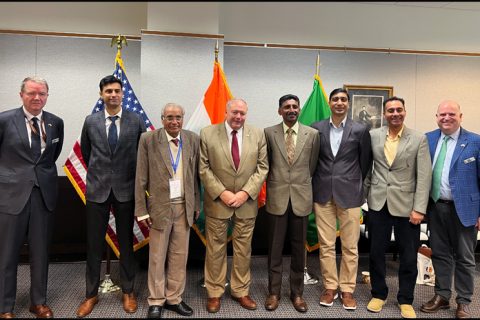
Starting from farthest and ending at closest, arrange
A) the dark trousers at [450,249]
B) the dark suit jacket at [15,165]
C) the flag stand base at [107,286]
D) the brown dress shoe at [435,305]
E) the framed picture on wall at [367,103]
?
the framed picture on wall at [367,103] → the flag stand base at [107,286] → the brown dress shoe at [435,305] → the dark trousers at [450,249] → the dark suit jacket at [15,165]

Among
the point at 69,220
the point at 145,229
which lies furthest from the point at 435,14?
the point at 69,220

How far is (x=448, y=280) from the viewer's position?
8.83 feet

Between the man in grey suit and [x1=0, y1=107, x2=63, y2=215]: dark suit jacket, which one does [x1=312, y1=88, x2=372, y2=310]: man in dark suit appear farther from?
[x1=0, y1=107, x2=63, y2=215]: dark suit jacket

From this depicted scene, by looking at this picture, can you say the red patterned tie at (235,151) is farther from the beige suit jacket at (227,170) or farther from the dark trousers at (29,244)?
the dark trousers at (29,244)

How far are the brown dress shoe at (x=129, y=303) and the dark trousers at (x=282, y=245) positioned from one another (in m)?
1.04

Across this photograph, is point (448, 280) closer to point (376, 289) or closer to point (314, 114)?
point (376, 289)

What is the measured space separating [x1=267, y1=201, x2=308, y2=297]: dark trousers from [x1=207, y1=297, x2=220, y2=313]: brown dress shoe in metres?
0.42

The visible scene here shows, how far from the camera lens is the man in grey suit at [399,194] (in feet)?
8.35

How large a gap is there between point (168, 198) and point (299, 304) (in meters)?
1.28

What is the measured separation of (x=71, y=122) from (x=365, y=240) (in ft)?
12.0

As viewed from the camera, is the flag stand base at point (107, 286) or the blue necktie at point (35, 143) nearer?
the blue necktie at point (35, 143)

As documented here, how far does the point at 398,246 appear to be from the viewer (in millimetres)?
2660

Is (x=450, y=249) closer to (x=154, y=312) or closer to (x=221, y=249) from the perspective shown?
(x=221, y=249)

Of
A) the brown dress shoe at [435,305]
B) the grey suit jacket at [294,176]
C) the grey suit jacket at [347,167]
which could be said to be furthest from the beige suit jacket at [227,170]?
the brown dress shoe at [435,305]
